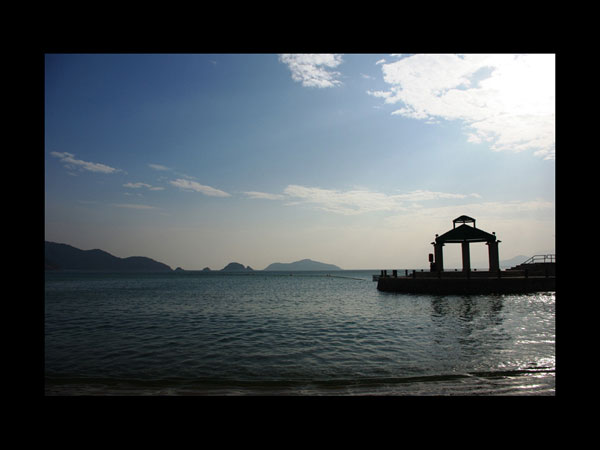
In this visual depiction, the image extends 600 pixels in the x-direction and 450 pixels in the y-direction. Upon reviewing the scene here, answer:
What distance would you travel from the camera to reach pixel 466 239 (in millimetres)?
29047

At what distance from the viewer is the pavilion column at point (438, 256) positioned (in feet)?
100

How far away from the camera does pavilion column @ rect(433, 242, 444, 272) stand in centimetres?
3056

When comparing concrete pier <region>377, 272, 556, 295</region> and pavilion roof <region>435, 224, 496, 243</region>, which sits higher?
pavilion roof <region>435, 224, 496, 243</region>

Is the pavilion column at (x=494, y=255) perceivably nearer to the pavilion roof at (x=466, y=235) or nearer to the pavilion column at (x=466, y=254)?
the pavilion roof at (x=466, y=235)

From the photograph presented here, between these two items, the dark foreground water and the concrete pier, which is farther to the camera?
the concrete pier

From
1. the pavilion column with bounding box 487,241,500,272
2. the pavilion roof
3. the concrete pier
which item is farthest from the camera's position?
the pavilion column with bounding box 487,241,500,272

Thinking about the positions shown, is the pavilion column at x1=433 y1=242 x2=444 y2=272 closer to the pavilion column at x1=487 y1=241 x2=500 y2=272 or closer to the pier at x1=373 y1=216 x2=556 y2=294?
the pier at x1=373 y1=216 x2=556 y2=294

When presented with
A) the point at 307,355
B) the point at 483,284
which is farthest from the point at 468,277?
the point at 307,355

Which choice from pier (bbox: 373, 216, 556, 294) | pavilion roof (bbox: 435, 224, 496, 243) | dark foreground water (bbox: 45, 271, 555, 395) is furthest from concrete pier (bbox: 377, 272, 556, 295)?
dark foreground water (bbox: 45, 271, 555, 395)

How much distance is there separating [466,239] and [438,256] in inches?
126
